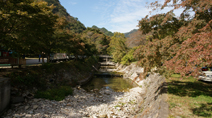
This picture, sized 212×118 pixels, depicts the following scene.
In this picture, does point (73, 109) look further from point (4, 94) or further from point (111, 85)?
point (111, 85)

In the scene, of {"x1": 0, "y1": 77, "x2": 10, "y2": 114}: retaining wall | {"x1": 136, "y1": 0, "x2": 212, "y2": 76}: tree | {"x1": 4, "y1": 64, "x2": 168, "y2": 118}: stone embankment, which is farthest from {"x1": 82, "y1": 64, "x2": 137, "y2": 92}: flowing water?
{"x1": 0, "y1": 77, "x2": 10, "y2": 114}: retaining wall

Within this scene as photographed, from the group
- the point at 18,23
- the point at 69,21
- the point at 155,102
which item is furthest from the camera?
the point at 69,21

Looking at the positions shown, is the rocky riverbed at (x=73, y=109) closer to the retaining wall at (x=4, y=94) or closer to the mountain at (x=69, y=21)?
the retaining wall at (x=4, y=94)

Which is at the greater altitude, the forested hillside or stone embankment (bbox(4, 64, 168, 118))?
the forested hillside

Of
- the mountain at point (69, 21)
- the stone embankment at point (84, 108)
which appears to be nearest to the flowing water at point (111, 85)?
the stone embankment at point (84, 108)

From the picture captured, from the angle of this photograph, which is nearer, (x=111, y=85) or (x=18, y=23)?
(x=18, y=23)

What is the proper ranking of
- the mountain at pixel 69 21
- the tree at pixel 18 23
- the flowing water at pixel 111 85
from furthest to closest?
1. the mountain at pixel 69 21
2. the flowing water at pixel 111 85
3. the tree at pixel 18 23

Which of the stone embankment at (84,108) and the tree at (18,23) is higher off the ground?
the tree at (18,23)

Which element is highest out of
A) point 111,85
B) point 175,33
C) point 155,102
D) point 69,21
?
point 69,21

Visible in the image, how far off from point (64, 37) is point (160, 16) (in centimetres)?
1232

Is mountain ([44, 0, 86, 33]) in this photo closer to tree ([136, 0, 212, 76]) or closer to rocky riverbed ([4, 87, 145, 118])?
rocky riverbed ([4, 87, 145, 118])

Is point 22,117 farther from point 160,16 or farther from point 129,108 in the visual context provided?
point 160,16

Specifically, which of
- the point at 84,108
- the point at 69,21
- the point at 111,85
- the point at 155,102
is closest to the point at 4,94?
the point at 84,108

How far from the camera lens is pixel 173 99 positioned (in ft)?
22.2
